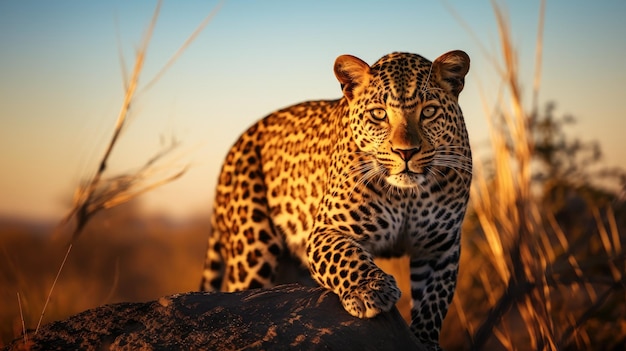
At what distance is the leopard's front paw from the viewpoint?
581 centimetres

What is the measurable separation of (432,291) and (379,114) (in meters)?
1.57

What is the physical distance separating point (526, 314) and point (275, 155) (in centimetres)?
486

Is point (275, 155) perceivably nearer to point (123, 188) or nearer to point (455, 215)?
point (455, 215)

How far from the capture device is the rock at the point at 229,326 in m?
5.37

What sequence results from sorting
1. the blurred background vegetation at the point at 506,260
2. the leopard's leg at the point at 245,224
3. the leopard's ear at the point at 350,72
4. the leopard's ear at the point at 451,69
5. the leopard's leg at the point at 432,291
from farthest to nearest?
the leopard's leg at the point at 245,224, the leopard's leg at the point at 432,291, the leopard's ear at the point at 350,72, the leopard's ear at the point at 451,69, the blurred background vegetation at the point at 506,260

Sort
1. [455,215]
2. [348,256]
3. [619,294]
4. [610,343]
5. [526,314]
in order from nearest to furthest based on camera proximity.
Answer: [526,314] → [348,256] → [455,215] → [610,343] → [619,294]

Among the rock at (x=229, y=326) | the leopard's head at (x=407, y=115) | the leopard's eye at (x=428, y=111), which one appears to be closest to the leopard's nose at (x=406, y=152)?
the leopard's head at (x=407, y=115)

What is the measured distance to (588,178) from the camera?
14898mm

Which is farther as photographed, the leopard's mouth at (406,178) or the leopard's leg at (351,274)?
the leopard's mouth at (406,178)

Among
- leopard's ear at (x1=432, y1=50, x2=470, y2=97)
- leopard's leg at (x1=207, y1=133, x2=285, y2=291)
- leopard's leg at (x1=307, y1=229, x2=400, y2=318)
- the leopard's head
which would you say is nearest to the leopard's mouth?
the leopard's head

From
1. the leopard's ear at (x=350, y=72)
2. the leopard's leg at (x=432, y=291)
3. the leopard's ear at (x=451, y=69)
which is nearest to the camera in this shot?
the leopard's ear at (x=451, y=69)

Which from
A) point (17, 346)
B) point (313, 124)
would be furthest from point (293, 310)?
point (313, 124)

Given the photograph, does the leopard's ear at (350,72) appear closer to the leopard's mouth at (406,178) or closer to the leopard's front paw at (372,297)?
the leopard's mouth at (406,178)

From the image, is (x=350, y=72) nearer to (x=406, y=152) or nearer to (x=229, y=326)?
(x=406, y=152)
